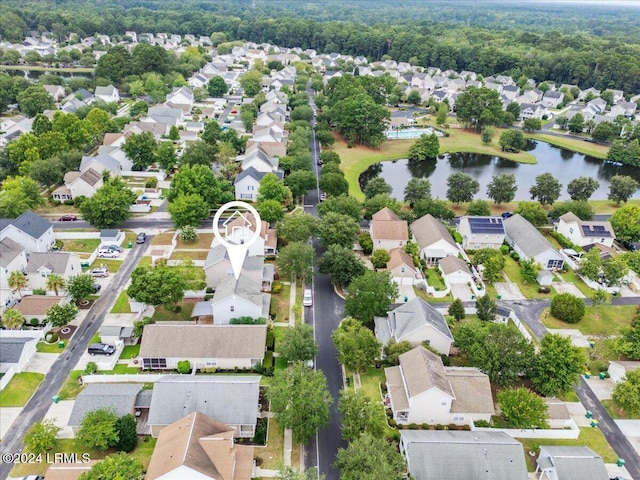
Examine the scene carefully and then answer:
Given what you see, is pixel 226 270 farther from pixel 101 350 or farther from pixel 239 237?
pixel 101 350

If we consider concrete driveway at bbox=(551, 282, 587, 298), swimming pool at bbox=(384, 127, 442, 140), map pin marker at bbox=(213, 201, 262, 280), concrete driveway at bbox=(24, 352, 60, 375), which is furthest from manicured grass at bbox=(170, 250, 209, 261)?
swimming pool at bbox=(384, 127, 442, 140)

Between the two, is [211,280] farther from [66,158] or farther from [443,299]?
[66,158]

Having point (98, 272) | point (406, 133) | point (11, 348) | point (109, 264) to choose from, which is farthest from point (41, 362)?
point (406, 133)

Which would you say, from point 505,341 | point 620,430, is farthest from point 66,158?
point 620,430

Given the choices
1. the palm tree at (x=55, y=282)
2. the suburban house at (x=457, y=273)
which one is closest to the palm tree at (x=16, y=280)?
the palm tree at (x=55, y=282)

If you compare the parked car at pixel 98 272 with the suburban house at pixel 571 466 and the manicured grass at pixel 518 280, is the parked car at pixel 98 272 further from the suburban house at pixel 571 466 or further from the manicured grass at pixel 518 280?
the manicured grass at pixel 518 280
